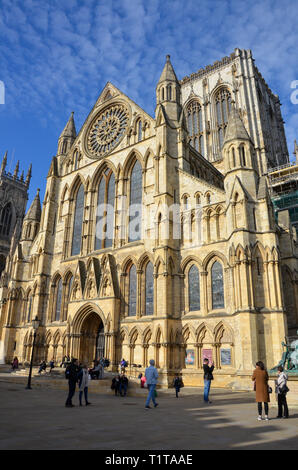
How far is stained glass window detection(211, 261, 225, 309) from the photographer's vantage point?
2084 cm

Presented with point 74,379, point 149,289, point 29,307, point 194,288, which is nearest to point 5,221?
point 29,307

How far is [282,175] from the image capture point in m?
40.8

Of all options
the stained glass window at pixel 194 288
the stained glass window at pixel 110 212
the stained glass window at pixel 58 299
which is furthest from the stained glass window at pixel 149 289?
the stained glass window at pixel 58 299

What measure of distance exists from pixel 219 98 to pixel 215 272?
3827cm

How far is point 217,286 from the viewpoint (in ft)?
69.4

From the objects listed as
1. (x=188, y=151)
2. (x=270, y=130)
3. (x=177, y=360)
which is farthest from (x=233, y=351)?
(x=270, y=130)

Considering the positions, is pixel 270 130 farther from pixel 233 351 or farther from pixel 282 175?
pixel 233 351

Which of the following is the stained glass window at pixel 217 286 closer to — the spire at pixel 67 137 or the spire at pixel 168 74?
the spire at pixel 168 74

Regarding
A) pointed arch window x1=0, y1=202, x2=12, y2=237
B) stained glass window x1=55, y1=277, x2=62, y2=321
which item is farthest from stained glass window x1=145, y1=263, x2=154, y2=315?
pointed arch window x1=0, y1=202, x2=12, y2=237

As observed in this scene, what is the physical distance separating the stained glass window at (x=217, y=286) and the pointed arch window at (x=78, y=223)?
42.8 feet

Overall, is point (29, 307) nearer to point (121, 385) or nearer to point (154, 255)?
point (154, 255)

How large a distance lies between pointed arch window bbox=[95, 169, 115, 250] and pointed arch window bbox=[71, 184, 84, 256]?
213 centimetres

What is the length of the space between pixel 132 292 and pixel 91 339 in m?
5.40
